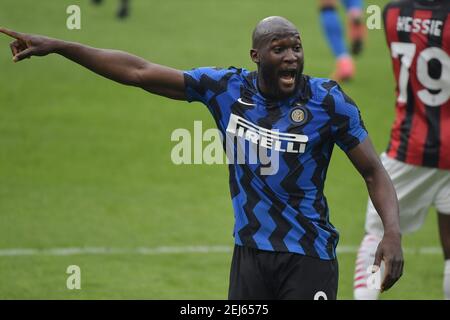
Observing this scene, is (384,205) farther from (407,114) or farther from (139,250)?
(139,250)

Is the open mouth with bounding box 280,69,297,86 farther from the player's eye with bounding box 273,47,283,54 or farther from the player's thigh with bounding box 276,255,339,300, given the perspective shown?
the player's thigh with bounding box 276,255,339,300

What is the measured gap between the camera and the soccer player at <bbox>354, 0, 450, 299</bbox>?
7805 millimetres

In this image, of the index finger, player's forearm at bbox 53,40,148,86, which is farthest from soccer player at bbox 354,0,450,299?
the index finger

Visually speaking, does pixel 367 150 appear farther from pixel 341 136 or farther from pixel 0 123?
pixel 0 123

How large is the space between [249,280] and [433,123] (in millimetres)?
2776

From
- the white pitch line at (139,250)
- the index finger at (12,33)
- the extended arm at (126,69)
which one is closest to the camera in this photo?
the index finger at (12,33)

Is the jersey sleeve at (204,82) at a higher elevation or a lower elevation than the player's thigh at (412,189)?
higher

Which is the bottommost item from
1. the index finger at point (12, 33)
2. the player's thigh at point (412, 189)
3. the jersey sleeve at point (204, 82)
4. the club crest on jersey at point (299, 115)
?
the player's thigh at point (412, 189)

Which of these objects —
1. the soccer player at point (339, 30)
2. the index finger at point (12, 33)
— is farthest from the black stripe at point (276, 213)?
the soccer player at point (339, 30)

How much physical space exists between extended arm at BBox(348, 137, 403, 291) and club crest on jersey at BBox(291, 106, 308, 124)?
304 millimetres

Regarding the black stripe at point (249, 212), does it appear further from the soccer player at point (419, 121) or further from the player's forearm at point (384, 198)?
the soccer player at point (419, 121)

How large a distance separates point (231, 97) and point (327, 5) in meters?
10.2

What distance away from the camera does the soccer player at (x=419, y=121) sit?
780cm

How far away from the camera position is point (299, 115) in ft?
18.6
